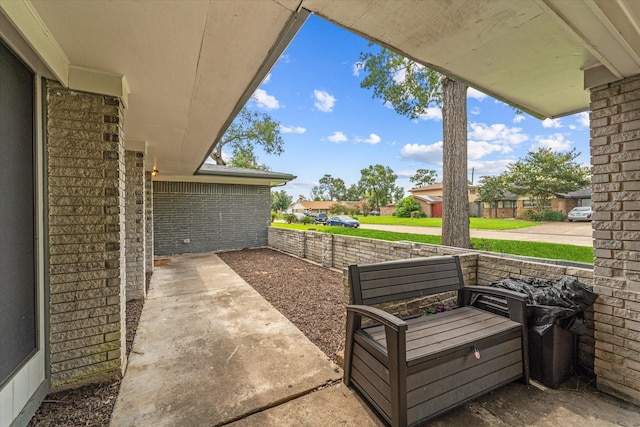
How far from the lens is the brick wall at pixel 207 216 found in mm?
9312

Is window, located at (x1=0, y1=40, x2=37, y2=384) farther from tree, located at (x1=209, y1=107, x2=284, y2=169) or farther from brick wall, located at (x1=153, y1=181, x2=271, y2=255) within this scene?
tree, located at (x1=209, y1=107, x2=284, y2=169)

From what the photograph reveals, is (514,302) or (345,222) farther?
(345,222)

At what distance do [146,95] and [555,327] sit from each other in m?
4.47

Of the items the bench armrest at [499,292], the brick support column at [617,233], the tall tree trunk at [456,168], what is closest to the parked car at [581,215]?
the tall tree trunk at [456,168]

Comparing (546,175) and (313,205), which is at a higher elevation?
(546,175)

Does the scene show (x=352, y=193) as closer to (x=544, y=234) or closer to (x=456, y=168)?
(x=544, y=234)

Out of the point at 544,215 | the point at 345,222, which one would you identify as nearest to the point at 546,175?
the point at 544,215

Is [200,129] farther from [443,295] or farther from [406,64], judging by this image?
[406,64]

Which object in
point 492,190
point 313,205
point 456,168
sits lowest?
point 456,168

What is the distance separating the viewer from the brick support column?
206 centimetres

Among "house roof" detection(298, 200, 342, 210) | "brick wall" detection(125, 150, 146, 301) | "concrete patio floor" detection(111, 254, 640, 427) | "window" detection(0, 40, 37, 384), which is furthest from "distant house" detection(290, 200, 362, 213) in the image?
"window" detection(0, 40, 37, 384)

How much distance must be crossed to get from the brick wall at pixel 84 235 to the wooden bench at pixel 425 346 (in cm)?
217

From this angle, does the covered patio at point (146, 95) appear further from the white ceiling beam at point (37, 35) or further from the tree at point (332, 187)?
the tree at point (332, 187)

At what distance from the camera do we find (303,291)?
5082 mm
